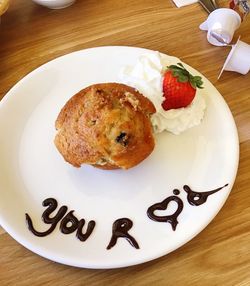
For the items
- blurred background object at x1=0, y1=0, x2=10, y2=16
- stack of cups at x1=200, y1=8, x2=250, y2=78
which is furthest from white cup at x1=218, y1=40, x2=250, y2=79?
blurred background object at x1=0, y1=0, x2=10, y2=16

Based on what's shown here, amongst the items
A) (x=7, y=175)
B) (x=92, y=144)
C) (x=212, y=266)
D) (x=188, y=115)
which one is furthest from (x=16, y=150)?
(x=212, y=266)

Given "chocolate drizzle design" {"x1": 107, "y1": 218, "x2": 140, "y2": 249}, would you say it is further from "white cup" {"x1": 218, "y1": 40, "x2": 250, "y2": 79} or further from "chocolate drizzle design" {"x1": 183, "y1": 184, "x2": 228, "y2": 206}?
"white cup" {"x1": 218, "y1": 40, "x2": 250, "y2": 79}

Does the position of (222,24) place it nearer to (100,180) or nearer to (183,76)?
(183,76)

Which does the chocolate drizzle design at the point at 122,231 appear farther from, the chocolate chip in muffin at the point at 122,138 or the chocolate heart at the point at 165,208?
the chocolate chip in muffin at the point at 122,138

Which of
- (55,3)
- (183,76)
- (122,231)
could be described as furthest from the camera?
(55,3)

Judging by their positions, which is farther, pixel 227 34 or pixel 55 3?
pixel 55 3

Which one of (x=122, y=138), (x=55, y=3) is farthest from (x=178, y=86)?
(x=55, y=3)

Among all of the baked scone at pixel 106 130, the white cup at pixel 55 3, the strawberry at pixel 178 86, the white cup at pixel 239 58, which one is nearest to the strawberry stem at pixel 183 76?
the strawberry at pixel 178 86
